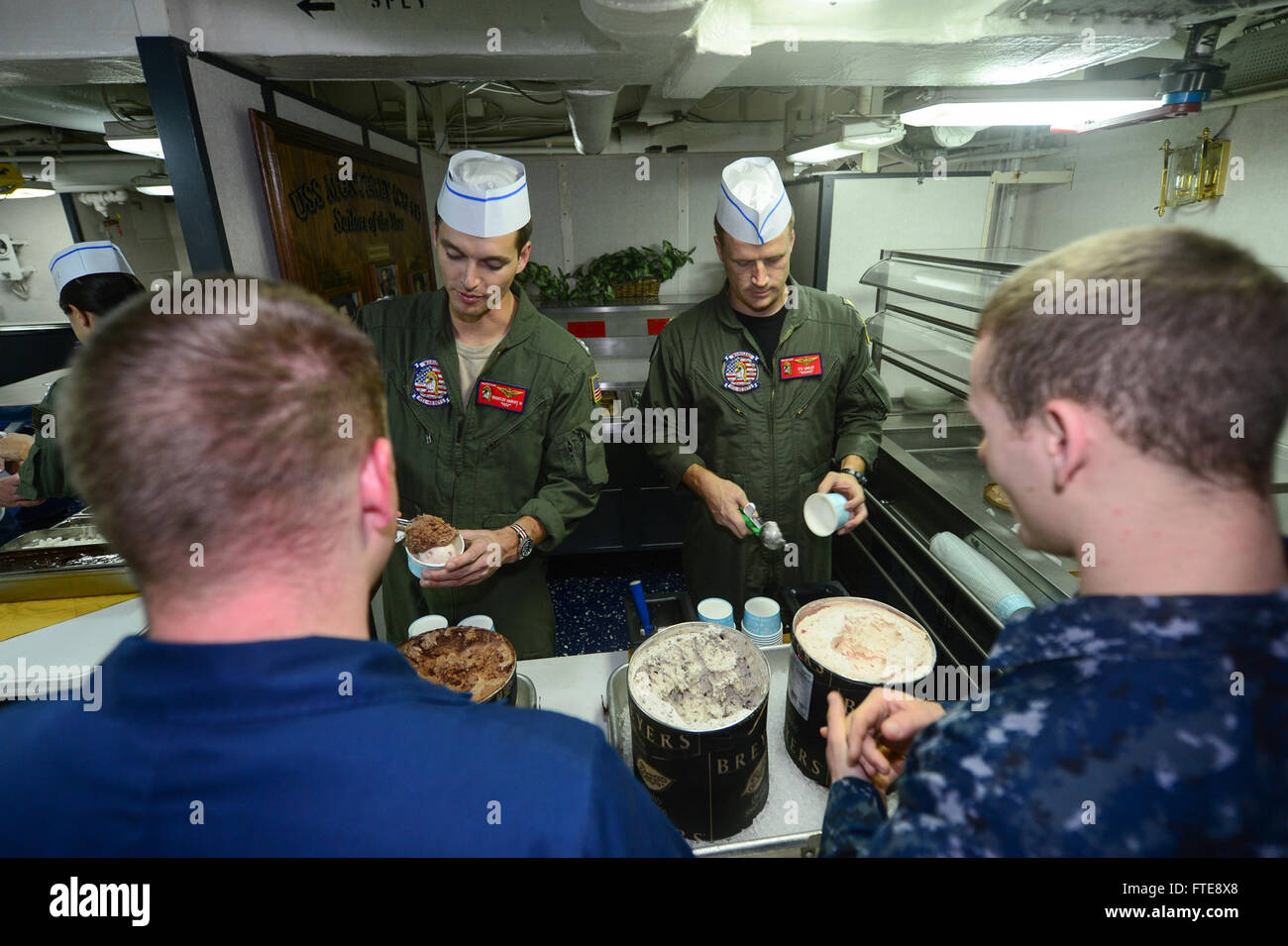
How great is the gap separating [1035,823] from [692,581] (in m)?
2.00

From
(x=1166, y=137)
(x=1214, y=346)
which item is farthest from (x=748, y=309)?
(x=1166, y=137)

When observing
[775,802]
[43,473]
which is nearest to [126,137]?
[43,473]

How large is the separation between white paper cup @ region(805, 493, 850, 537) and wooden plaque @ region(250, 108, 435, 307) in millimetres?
1963

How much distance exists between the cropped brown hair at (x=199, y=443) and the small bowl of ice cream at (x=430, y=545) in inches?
39.5

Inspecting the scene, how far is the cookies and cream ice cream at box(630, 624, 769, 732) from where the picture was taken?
1100 mm

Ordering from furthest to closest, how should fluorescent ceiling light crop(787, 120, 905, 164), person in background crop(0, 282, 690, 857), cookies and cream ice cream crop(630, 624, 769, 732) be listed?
fluorescent ceiling light crop(787, 120, 905, 164) < cookies and cream ice cream crop(630, 624, 769, 732) < person in background crop(0, 282, 690, 857)

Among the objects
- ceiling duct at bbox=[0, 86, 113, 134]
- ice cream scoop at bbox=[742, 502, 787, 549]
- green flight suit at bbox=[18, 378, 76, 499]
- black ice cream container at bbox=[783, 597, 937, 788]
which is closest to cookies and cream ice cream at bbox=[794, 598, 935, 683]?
black ice cream container at bbox=[783, 597, 937, 788]

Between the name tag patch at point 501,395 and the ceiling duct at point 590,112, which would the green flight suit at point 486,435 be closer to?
the name tag patch at point 501,395

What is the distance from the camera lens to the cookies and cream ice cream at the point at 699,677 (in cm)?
110

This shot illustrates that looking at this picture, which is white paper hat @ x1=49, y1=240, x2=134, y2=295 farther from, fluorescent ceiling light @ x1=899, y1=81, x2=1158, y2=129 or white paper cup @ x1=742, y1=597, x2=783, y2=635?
fluorescent ceiling light @ x1=899, y1=81, x2=1158, y2=129

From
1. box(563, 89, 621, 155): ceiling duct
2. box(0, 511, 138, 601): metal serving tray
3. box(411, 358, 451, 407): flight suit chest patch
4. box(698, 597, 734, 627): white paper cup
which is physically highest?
box(563, 89, 621, 155): ceiling duct

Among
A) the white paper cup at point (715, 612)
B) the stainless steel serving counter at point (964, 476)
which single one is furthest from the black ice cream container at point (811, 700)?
the stainless steel serving counter at point (964, 476)

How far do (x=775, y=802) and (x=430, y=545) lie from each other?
1.07 meters

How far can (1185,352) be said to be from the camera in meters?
0.63
